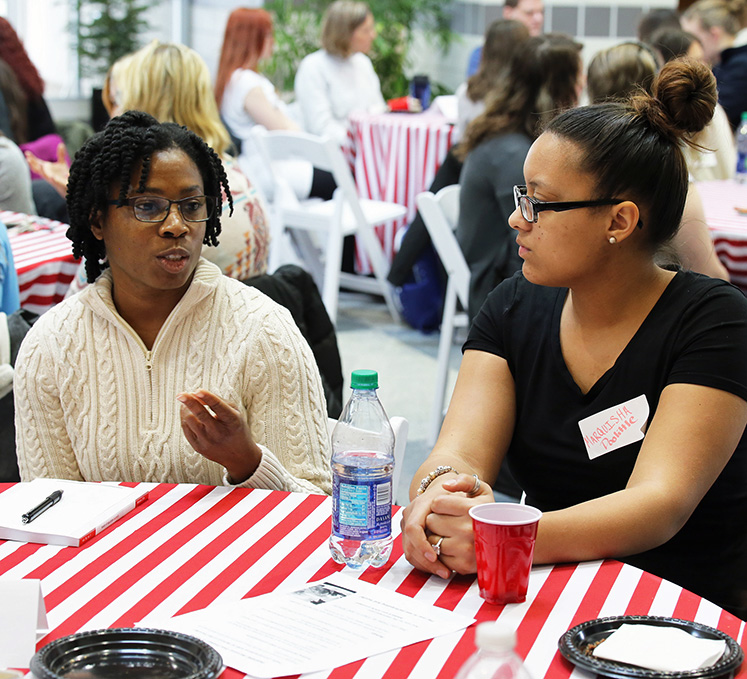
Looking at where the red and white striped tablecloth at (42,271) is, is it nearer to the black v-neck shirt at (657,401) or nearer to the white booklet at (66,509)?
the white booklet at (66,509)

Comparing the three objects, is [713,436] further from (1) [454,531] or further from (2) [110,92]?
(2) [110,92]

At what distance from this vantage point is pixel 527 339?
177 cm

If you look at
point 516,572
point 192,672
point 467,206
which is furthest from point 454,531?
point 467,206

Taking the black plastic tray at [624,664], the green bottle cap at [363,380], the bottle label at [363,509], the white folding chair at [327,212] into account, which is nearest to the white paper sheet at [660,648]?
the black plastic tray at [624,664]

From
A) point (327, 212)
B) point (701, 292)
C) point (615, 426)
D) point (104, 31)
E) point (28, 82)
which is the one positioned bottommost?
point (327, 212)

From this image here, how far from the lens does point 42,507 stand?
1.47 meters

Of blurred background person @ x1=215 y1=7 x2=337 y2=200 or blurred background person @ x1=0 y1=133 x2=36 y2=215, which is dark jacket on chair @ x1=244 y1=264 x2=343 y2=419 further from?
blurred background person @ x1=215 y1=7 x2=337 y2=200

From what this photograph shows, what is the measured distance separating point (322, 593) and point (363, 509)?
130 mm

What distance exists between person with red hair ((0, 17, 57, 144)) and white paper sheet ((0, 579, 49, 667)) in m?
5.11

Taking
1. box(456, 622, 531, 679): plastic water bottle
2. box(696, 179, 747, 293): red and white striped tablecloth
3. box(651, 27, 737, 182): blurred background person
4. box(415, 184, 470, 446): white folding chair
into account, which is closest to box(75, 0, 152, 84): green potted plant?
box(651, 27, 737, 182): blurred background person

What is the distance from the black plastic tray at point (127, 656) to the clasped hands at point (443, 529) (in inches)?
13.5

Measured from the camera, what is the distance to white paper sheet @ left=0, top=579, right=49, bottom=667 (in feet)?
3.51

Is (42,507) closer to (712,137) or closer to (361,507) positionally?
(361,507)

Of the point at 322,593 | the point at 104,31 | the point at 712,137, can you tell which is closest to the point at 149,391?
the point at 322,593
